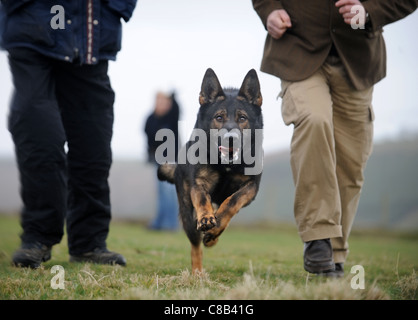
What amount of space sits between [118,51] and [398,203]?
1307 cm

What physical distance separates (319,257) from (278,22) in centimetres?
162

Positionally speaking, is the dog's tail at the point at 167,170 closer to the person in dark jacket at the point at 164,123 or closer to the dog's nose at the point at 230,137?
the dog's nose at the point at 230,137

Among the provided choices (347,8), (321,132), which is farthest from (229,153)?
(347,8)

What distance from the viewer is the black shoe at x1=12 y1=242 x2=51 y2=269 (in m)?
3.79

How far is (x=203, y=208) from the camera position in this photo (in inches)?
127

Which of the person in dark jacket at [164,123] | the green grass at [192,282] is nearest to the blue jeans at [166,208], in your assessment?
the person in dark jacket at [164,123]

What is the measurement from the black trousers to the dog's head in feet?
3.95

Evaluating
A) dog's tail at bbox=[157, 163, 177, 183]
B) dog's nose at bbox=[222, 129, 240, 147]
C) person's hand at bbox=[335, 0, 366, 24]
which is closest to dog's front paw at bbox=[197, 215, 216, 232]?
→ dog's nose at bbox=[222, 129, 240, 147]

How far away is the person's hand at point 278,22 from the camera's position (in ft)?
11.1

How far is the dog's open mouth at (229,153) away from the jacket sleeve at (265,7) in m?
1.05

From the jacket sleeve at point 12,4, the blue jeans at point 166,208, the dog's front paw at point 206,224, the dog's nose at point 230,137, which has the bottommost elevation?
the blue jeans at point 166,208

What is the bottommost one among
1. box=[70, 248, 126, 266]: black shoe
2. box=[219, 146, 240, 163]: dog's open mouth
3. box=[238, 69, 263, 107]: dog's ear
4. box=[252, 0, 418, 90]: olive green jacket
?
box=[70, 248, 126, 266]: black shoe

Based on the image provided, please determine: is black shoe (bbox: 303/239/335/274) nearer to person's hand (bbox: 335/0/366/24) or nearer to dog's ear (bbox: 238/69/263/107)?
dog's ear (bbox: 238/69/263/107)
